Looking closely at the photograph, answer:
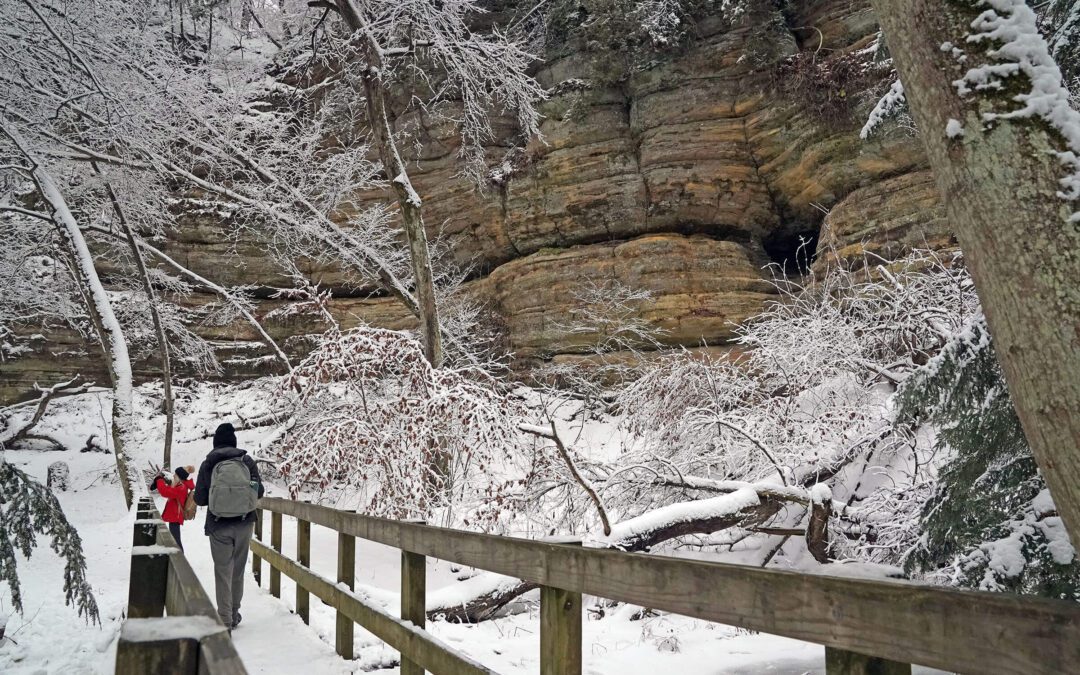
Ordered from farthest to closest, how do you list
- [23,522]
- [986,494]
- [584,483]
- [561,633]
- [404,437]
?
[404,437] < [584,483] < [23,522] < [986,494] < [561,633]

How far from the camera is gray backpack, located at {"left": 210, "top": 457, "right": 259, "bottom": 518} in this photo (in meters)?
6.23

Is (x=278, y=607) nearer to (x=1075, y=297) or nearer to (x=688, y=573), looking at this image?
(x=688, y=573)

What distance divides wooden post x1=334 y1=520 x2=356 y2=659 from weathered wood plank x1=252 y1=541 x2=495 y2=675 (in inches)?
5.4

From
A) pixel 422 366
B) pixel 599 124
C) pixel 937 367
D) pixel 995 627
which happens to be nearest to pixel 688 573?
pixel 995 627

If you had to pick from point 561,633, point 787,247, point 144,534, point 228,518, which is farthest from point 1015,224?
point 787,247

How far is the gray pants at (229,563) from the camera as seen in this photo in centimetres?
614

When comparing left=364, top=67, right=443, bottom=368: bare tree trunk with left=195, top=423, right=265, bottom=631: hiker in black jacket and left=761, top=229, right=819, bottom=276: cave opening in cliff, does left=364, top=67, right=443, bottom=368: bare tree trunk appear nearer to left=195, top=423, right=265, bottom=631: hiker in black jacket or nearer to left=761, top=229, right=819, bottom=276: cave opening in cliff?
left=195, top=423, right=265, bottom=631: hiker in black jacket

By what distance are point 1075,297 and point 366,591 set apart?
7077 millimetres

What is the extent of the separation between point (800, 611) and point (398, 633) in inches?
97.0

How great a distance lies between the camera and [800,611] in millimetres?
1748

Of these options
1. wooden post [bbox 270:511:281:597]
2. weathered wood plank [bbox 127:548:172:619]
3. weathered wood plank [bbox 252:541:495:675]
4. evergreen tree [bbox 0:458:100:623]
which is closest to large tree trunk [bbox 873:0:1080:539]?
weathered wood plank [bbox 252:541:495:675]

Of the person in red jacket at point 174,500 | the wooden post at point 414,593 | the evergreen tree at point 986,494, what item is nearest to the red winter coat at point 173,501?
the person in red jacket at point 174,500

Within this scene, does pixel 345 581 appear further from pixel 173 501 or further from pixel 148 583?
pixel 173 501

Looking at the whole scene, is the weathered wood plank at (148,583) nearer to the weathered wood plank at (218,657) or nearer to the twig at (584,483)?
the weathered wood plank at (218,657)
